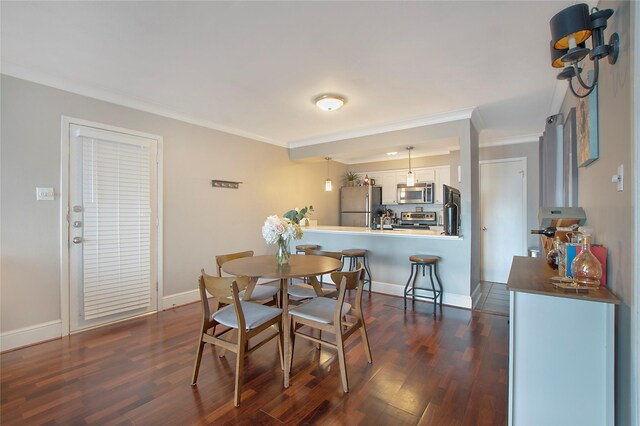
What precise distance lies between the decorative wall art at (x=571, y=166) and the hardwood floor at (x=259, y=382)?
1.42m

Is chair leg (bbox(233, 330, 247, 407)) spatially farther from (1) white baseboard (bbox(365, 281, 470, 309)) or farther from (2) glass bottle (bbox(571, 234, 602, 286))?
(1) white baseboard (bbox(365, 281, 470, 309))

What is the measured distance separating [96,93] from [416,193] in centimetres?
534

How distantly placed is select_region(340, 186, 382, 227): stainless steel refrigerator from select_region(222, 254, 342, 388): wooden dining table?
12.7 feet

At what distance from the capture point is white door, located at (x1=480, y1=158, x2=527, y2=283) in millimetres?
4691

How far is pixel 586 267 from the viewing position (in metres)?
1.38

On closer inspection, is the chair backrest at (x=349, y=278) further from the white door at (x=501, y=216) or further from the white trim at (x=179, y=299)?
the white door at (x=501, y=216)

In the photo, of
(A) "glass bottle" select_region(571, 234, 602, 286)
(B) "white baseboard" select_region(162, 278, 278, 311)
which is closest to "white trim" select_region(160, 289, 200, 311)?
(B) "white baseboard" select_region(162, 278, 278, 311)

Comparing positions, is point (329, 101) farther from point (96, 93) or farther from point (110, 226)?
point (110, 226)

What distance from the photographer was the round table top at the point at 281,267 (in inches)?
82.7

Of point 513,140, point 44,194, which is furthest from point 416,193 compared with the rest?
point 44,194

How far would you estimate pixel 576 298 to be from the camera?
1253 millimetres

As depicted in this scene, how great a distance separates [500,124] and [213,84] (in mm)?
3822

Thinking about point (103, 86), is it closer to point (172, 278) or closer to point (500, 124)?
point (172, 278)

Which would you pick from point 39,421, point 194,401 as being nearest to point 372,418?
point 194,401
